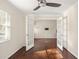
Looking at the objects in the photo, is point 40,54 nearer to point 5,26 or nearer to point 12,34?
point 12,34

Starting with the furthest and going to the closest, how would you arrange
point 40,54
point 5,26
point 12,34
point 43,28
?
1. point 43,28
2. point 40,54
3. point 12,34
4. point 5,26

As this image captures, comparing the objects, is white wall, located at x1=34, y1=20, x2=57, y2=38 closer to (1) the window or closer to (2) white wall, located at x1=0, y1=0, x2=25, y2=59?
(2) white wall, located at x1=0, y1=0, x2=25, y2=59

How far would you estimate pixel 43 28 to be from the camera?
13.7 metres

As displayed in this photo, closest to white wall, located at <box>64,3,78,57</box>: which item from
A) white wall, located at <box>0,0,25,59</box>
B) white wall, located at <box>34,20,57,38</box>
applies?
white wall, located at <box>0,0,25,59</box>

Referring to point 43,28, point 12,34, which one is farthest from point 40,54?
point 43,28

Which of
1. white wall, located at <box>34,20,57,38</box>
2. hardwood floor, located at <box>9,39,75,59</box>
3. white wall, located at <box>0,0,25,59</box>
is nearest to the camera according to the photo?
white wall, located at <box>0,0,25,59</box>

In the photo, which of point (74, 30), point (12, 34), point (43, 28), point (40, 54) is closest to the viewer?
point (74, 30)

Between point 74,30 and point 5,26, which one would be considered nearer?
point 5,26

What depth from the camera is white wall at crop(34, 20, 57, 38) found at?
45.0ft

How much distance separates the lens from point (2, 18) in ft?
13.6

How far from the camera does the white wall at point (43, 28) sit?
540 inches

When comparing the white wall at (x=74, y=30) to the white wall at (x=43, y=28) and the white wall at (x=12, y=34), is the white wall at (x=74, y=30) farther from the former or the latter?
the white wall at (x=43, y=28)

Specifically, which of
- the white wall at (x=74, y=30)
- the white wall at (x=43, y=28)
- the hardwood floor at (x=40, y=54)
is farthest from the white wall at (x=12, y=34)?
the white wall at (x=43, y=28)

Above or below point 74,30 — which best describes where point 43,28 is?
above
